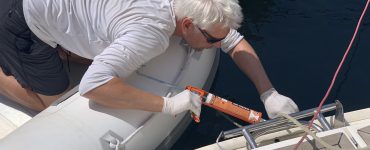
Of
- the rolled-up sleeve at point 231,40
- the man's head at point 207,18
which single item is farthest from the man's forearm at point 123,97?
the rolled-up sleeve at point 231,40

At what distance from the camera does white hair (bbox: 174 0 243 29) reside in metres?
1.67

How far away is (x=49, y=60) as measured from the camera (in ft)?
6.70

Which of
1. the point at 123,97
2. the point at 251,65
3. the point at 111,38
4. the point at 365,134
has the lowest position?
the point at 365,134

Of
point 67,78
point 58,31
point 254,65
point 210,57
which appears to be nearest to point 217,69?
point 210,57

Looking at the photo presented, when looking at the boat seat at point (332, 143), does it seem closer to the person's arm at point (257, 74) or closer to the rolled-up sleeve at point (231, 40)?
the person's arm at point (257, 74)

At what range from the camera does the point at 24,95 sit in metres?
2.17

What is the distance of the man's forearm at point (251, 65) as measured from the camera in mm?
2135

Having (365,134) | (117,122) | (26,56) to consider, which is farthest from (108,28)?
(365,134)

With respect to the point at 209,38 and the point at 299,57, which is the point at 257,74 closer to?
the point at 209,38

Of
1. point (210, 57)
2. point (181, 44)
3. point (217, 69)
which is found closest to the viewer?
point (181, 44)

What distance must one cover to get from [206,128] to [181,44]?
1.94 feet

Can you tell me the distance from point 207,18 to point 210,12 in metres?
0.03

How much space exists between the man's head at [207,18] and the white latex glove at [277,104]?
0.43m

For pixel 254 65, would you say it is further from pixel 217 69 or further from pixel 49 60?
pixel 49 60
